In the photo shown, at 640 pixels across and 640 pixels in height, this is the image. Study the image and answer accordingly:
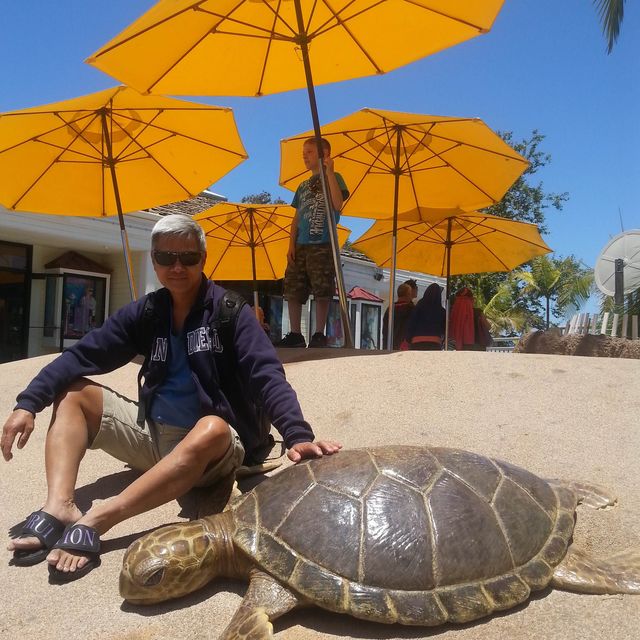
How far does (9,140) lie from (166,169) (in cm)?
160

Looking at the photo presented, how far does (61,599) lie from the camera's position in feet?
6.44

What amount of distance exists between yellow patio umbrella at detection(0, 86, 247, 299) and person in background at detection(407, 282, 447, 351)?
9.16ft

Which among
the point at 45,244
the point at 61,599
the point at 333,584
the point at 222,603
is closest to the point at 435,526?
the point at 333,584

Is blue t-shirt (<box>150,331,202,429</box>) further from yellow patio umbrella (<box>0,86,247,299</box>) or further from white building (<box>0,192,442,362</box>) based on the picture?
white building (<box>0,192,442,362</box>)

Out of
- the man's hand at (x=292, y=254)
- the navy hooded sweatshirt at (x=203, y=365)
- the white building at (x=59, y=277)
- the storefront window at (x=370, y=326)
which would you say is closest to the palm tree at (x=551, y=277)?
the storefront window at (x=370, y=326)

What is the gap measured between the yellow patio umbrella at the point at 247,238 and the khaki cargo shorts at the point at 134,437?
212 inches

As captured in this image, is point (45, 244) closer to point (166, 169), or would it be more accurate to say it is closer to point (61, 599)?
point (166, 169)

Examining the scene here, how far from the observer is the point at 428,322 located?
686 centimetres

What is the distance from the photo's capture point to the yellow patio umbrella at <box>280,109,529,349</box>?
6066 millimetres

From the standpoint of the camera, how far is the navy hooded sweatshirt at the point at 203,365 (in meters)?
2.28

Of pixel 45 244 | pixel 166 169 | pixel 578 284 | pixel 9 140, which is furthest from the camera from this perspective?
pixel 578 284

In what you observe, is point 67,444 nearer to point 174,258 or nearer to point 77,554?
point 77,554

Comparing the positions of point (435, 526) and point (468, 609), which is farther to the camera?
point (435, 526)

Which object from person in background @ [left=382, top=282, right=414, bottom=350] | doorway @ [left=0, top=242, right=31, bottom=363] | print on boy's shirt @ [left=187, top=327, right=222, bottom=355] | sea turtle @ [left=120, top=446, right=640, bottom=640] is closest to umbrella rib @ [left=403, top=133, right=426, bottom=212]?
person in background @ [left=382, top=282, right=414, bottom=350]
